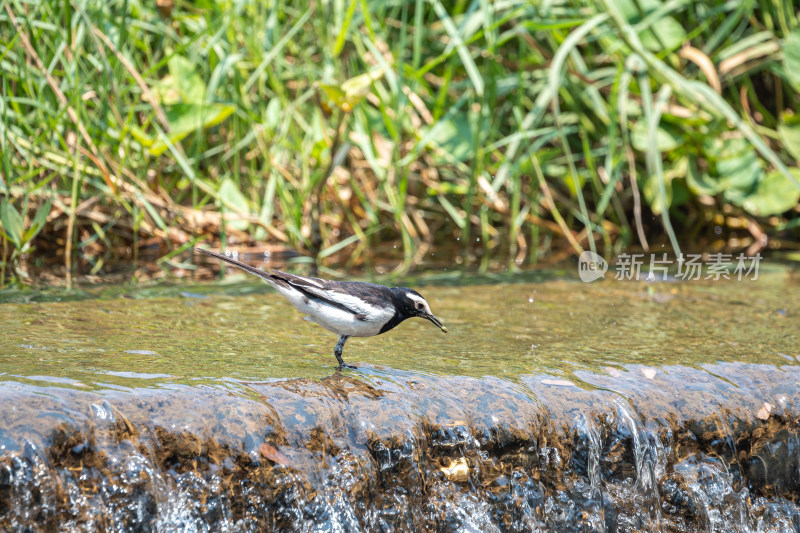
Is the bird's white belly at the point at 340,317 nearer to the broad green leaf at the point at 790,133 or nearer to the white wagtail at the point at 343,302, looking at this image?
the white wagtail at the point at 343,302

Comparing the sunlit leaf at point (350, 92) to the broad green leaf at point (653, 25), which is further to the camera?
the broad green leaf at point (653, 25)

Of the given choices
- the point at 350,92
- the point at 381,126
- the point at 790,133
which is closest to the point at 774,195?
the point at 790,133

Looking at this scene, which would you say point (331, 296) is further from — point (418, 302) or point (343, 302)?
point (418, 302)

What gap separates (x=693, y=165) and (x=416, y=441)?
4745 mm

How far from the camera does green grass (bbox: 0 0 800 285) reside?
521 centimetres

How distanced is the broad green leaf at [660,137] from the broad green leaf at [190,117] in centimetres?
301

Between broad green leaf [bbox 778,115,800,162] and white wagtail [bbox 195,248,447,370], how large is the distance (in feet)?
14.2

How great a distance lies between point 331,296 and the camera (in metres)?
3.12

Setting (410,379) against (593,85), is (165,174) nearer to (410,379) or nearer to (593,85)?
(593,85)

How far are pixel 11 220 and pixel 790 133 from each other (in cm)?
551

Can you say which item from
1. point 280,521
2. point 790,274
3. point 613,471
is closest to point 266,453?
point 280,521

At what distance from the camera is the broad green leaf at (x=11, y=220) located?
4316 mm

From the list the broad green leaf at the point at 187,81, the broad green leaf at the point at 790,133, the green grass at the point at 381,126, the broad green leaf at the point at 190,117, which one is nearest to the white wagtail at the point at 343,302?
the green grass at the point at 381,126

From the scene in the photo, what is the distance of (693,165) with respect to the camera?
6.62 m
